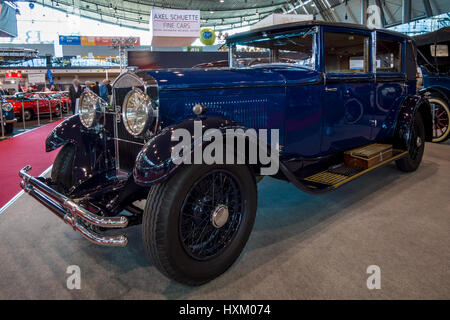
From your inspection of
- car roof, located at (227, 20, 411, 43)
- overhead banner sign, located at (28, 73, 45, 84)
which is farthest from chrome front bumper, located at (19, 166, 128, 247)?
overhead banner sign, located at (28, 73, 45, 84)

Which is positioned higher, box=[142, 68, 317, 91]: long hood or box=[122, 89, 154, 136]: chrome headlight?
box=[142, 68, 317, 91]: long hood

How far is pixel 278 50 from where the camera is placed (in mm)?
3148

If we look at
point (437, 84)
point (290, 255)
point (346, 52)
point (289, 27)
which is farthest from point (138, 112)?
point (437, 84)

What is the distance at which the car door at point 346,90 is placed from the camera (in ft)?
9.34

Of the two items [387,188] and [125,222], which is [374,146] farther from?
[125,222]

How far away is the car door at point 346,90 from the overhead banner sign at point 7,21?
1682cm

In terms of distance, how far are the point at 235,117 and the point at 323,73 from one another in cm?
94

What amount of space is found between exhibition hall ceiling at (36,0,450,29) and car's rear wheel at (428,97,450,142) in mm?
9309

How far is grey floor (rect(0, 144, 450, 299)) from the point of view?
6.16 feet

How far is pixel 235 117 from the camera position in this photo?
7.82 ft

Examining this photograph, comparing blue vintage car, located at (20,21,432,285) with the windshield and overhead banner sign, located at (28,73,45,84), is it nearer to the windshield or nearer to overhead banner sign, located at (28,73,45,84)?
the windshield

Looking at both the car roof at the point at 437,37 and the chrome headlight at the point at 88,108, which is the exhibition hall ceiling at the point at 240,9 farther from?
the chrome headlight at the point at 88,108

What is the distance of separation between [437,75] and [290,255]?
5.71 m

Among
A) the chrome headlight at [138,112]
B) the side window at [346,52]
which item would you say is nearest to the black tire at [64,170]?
the chrome headlight at [138,112]
